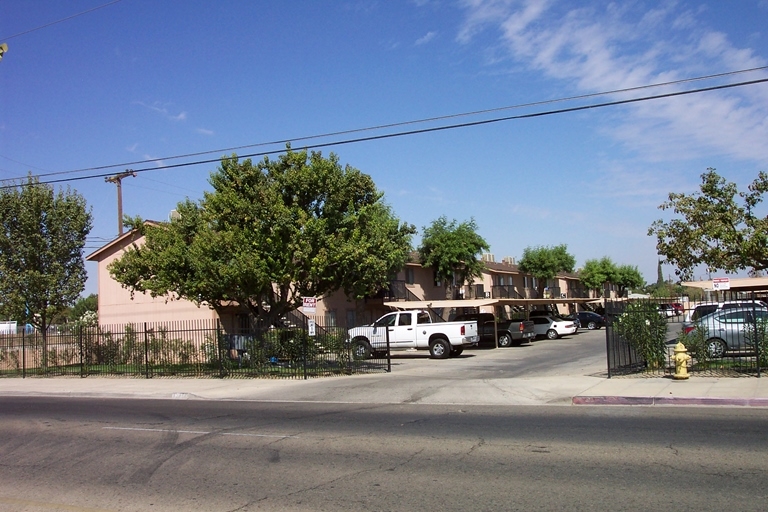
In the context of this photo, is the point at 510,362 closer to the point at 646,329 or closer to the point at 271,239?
the point at 646,329

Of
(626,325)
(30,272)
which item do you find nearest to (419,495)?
(626,325)

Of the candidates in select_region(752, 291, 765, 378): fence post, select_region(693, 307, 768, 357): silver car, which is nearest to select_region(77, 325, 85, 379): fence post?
select_region(693, 307, 768, 357): silver car

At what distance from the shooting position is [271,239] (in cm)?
2016

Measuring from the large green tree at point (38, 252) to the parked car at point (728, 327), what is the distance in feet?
96.2

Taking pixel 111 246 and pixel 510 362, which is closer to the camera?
pixel 510 362

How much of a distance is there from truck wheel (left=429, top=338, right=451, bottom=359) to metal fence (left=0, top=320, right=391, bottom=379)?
290cm

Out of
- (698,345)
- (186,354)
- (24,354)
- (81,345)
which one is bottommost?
(186,354)

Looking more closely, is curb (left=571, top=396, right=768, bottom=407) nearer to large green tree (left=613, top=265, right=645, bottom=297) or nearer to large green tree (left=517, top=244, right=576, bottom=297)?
large green tree (left=517, top=244, right=576, bottom=297)

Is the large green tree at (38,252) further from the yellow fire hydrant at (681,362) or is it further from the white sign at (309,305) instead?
the yellow fire hydrant at (681,362)

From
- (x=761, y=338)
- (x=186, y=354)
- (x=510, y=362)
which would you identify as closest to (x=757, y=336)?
(x=761, y=338)

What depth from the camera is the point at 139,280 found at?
24156 mm

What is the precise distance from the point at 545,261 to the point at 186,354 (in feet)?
126

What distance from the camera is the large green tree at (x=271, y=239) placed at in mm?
20344

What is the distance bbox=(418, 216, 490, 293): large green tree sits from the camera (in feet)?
142
